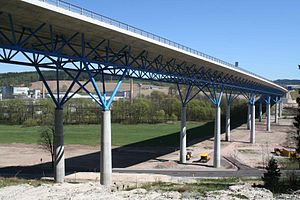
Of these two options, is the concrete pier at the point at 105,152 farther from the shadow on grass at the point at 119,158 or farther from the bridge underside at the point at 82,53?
the shadow on grass at the point at 119,158

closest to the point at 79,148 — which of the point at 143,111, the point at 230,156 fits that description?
the point at 230,156

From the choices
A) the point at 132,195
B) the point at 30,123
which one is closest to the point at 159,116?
Answer: the point at 30,123

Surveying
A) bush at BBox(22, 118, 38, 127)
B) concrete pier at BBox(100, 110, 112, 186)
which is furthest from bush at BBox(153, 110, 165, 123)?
concrete pier at BBox(100, 110, 112, 186)

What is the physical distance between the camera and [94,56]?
3478 cm

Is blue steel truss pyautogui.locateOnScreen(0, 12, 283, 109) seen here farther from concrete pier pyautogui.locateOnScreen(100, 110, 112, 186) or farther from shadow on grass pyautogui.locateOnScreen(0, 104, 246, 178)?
shadow on grass pyautogui.locateOnScreen(0, 104, 246, 178)

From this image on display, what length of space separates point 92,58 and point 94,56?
2.62m

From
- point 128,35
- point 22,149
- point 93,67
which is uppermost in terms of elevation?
point 128,35

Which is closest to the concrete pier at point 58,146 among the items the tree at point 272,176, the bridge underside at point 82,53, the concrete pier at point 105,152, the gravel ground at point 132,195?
the bridge underside at point 82,53

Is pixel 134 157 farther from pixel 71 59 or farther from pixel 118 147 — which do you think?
pixel 71 59

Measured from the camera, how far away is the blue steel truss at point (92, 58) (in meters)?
25.4

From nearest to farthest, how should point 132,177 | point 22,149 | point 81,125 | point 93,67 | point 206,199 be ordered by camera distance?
point 206,199 → point 93,67 → point 132,177 → point 22,149 → point 81,125

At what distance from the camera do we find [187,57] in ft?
141

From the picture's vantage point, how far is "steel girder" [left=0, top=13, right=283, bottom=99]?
83.2ft

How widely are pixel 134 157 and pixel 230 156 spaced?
13.4 meters
